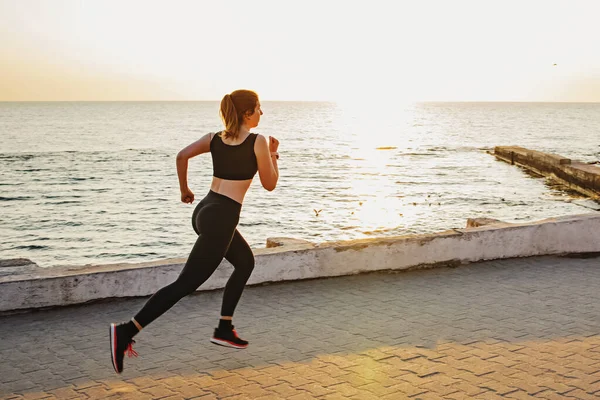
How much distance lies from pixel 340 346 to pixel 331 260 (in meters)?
2.16

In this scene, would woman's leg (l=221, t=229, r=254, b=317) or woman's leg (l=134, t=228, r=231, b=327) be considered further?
woman's leg (l=221, t=229, r=254, b=317)

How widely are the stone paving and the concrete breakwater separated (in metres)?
25.5

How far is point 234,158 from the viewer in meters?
4.68

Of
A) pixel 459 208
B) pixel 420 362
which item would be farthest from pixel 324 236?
pixel 420 362

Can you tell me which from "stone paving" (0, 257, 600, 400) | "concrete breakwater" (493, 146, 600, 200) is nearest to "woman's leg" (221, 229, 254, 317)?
"stone paving" (0, 257, 600, 400)

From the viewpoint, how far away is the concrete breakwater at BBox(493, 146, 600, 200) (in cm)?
3147

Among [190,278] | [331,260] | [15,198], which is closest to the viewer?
[190,278]

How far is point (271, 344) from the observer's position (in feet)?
17.6

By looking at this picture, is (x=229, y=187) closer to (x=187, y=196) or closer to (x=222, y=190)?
(x=222, y=190)

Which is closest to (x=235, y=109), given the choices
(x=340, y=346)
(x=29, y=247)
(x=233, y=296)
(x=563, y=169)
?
(x=233, y=296)

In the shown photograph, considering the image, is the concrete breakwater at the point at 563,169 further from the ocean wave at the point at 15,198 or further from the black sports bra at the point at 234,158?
the black sports bra at the point at 234,158

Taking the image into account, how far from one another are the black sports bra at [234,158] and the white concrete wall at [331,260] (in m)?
2.22

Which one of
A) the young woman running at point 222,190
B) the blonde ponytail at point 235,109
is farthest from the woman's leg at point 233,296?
the blonde ponytail at point 235,109

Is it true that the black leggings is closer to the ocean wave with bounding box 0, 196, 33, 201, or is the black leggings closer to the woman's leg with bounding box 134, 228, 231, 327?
the woman's leg with bounding box 134, 228, 231, 327
